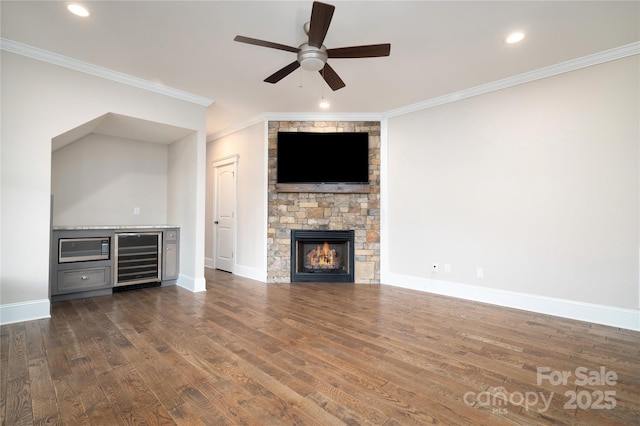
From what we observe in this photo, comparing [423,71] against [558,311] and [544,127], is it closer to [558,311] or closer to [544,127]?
[544,127]

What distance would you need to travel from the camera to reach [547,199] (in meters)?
3.40

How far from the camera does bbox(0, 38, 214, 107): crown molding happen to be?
9.68ft

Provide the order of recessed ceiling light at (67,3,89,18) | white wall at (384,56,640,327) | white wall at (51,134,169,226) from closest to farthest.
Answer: recessed ceiling light at (67,3,89,18)
white wall at (384,56,640,327)
white wall at (51,134,169,226)

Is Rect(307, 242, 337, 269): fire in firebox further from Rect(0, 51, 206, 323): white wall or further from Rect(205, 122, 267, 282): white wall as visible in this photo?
Rect(0, 51, 206, 323): white wall

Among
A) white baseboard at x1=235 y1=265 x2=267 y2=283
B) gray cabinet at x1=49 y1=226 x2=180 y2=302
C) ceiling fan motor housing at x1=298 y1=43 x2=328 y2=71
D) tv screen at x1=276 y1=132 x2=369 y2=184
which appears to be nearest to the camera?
ceiling fan motor housing at x1=298 y1=43 x2=328 y2=71

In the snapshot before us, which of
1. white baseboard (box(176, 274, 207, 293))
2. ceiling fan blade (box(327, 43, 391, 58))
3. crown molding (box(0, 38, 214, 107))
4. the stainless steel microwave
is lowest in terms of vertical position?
white baseboard (box(176, 274, 207, 293))

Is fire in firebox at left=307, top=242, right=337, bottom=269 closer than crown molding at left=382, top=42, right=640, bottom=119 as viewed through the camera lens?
No

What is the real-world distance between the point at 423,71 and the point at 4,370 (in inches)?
182

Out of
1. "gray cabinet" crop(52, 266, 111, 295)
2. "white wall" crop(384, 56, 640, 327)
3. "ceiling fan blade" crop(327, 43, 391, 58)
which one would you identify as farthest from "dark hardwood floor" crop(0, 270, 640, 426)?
"ceiling fan blade" crop(327, 43, 391, 58)

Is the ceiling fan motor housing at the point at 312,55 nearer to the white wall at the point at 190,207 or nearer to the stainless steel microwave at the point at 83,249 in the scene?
the white wall at the point at 190,207

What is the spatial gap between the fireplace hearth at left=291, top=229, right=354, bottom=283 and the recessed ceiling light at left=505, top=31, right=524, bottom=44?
318cm

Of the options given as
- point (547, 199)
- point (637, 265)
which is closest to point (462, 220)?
point (547, 199)

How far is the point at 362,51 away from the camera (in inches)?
98.3

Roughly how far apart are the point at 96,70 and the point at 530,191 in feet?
17.5
